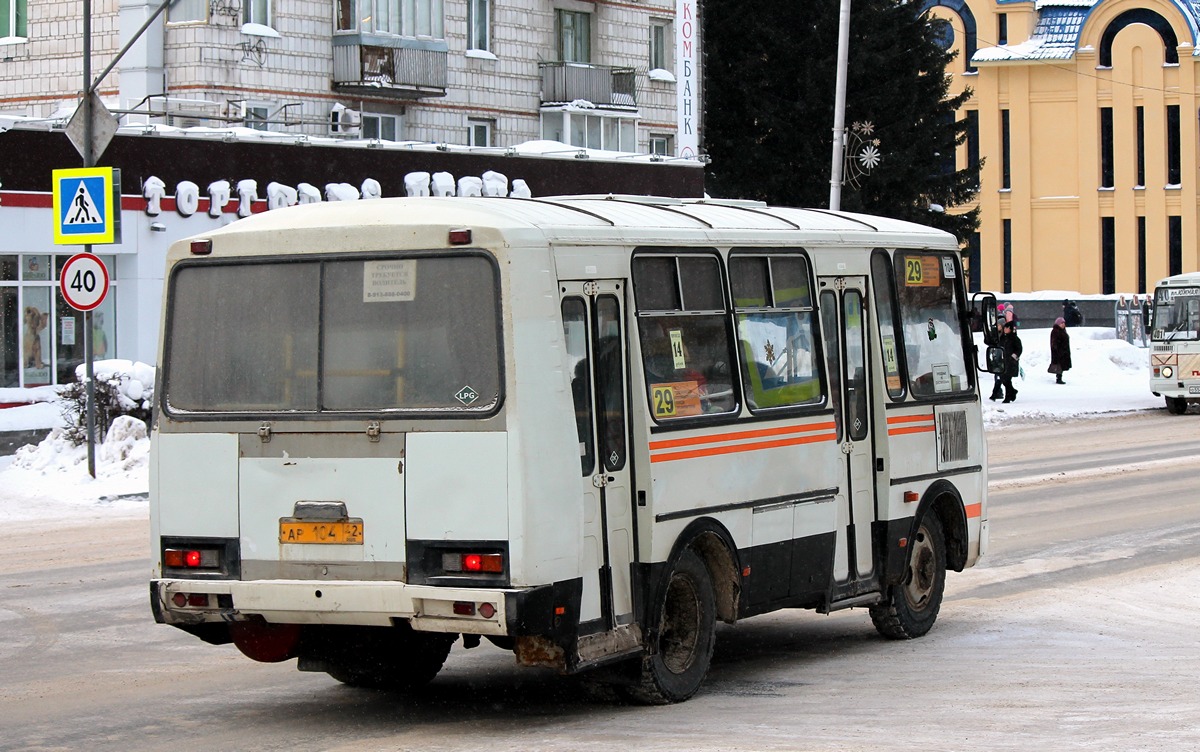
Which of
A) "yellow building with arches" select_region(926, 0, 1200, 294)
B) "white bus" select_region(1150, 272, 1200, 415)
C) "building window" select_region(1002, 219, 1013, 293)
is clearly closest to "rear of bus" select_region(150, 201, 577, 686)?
"white bus" select_region(1150, 272, 1200, 415)

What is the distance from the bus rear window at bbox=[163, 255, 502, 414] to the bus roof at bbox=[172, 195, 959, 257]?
18 cm

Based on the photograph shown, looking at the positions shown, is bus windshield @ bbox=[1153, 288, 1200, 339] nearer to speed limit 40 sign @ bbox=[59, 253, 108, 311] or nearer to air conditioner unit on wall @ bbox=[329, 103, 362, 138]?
air conditioner unit on wall @ bbox=[329, 103, 362, 138]

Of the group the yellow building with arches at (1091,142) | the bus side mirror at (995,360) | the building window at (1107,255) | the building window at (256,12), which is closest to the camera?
the bus side mirror at (995,360)

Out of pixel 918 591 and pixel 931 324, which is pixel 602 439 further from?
pixel 931 324

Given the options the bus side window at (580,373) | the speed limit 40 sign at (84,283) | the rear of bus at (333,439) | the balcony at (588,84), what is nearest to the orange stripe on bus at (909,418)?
the bus side window at (580,373)

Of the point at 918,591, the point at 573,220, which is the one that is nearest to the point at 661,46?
the point at 918,591

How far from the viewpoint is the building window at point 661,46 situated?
4834cm

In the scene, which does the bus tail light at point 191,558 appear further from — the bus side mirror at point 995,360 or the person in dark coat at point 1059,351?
the person in dark coat at point 1059,351

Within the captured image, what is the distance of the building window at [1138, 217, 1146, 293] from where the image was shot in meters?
69.2

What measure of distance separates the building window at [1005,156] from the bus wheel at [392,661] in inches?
2470

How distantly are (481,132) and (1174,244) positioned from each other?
3490cm

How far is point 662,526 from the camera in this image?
9320 millimetres

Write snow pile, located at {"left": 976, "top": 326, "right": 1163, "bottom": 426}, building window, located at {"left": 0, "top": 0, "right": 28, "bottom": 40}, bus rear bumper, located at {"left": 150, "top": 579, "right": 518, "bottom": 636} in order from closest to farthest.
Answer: bus rear bumper, located at {"left": 150, "top": 579, "right": 518, "bottom": 636} < snow pile, located at {"left": 976, "top": 326, "right": 1163, "bottom": 426} < building window, located at {"left": 0, "top": 0, "right": 28, "bottom": 40}

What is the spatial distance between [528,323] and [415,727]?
6.48 ft
